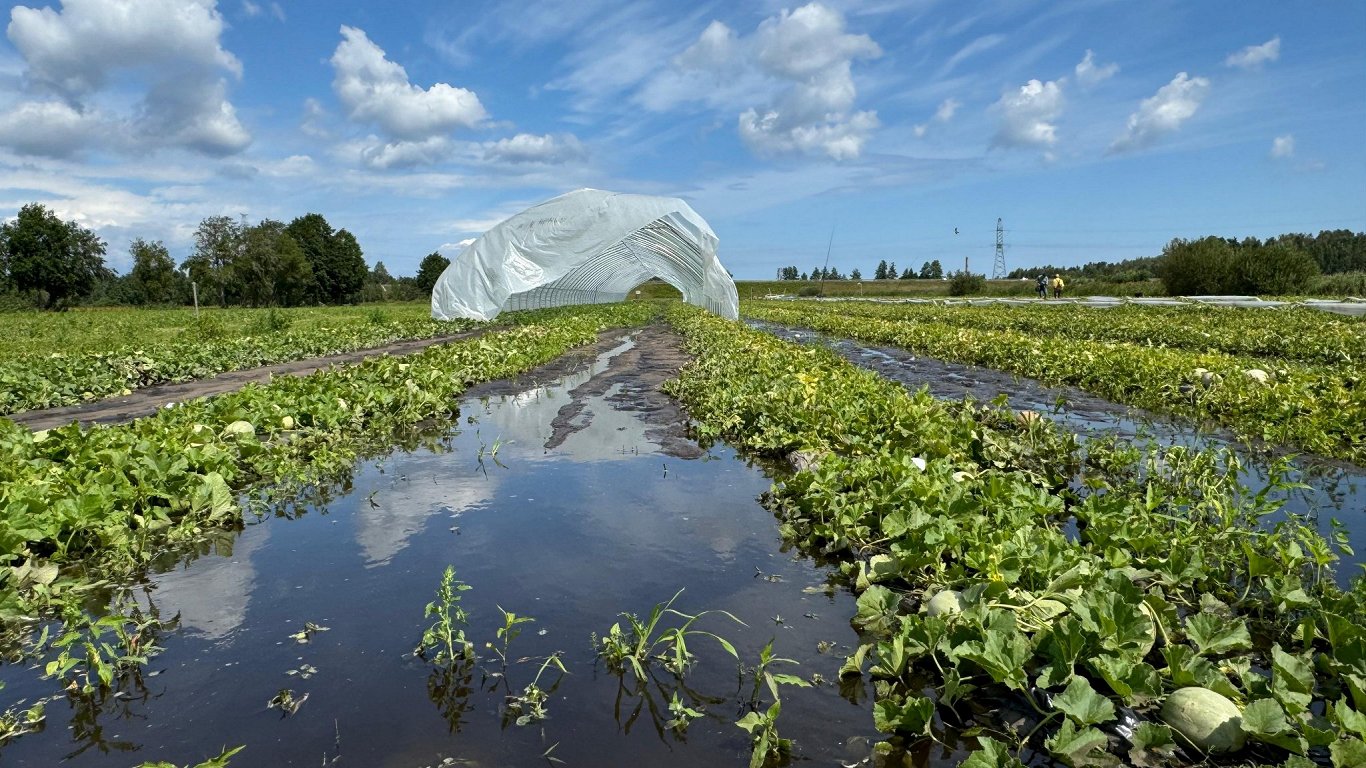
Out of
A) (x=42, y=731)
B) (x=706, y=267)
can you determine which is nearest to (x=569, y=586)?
(x=42, y=731)

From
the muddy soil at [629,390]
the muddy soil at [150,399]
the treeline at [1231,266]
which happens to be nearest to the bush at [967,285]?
the treeline at [1231,266]

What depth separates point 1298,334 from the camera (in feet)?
51.6

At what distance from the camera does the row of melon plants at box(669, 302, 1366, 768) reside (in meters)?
2.58

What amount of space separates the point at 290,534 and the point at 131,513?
3.33 feet

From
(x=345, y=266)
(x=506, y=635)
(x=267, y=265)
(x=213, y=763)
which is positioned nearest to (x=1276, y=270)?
(x=506, y=635)

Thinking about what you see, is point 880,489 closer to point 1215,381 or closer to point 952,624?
point 952,624

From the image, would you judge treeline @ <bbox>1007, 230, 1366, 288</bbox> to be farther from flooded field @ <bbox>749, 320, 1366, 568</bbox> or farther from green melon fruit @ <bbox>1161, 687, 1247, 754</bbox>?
green melon fruit @ <bbox>1161, 687, 1247, 754</bbox>

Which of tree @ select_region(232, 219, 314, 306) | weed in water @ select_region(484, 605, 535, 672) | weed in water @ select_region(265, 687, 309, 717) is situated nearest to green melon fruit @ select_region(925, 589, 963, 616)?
weed in water @ select_region(484, 605, 535, 672)

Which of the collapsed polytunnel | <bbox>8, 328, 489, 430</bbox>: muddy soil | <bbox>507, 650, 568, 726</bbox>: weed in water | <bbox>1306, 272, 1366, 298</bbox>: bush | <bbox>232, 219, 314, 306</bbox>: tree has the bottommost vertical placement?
<bbox>507, 650, 568, 726</bbox>: weed in water

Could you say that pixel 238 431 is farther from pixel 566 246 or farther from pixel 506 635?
pixel 566 246

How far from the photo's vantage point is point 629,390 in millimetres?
12500

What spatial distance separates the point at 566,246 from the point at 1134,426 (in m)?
21.5

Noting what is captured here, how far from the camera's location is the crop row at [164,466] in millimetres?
4422

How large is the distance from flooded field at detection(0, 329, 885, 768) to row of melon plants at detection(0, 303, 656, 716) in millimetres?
247
